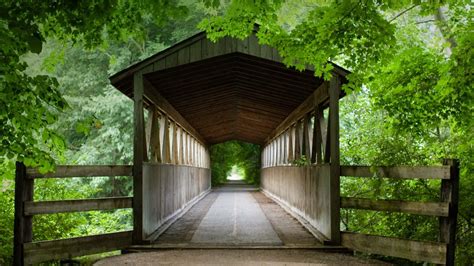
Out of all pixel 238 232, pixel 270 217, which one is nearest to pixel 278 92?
pixel 270 217

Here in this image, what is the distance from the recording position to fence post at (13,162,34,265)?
6395 millimetres

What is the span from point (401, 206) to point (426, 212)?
438 millimetres

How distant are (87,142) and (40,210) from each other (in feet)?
55.0

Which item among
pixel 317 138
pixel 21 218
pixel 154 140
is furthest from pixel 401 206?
pixel 154 140

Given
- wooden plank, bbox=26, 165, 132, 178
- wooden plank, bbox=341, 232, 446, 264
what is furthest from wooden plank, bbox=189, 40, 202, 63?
wooden plank, bbox=341, 232, 446, 264

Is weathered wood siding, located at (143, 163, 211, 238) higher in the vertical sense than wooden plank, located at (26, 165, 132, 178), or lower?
lower

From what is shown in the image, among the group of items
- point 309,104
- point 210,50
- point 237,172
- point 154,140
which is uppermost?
point 210,50

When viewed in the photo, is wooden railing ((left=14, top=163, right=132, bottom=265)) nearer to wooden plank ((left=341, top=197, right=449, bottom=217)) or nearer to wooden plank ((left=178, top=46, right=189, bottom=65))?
wooden plank ((left=178, top=46, right=189, bottom=65))

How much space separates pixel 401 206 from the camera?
22.2 feet

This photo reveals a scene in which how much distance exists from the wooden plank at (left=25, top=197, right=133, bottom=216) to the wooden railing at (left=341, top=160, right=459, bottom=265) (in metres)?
3.57

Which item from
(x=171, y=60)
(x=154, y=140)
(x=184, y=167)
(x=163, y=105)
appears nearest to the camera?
(x=171, y=60)

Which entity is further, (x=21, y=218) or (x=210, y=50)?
(x=210, y=50)

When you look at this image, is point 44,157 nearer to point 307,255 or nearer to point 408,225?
point 307,255

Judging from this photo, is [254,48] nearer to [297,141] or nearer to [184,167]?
[297,141]
